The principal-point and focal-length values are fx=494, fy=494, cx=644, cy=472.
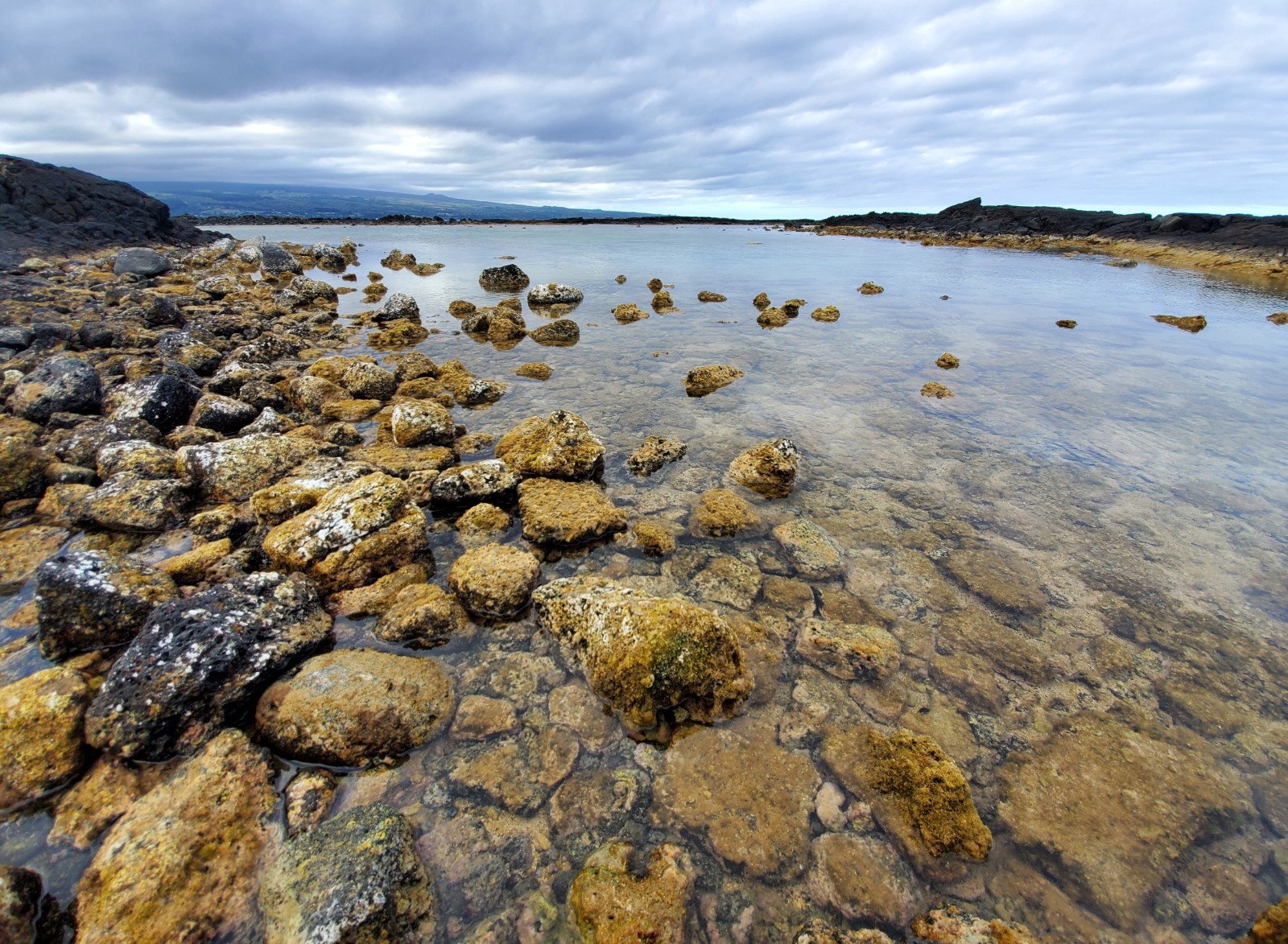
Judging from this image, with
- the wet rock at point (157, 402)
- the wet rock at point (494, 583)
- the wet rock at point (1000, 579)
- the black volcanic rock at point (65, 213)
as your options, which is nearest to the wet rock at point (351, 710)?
the wet rock at point (494, 583)

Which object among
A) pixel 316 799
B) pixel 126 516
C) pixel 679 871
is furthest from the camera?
pixel 126 516

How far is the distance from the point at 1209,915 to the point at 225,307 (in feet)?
94.5

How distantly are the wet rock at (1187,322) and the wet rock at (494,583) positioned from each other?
32236 mm

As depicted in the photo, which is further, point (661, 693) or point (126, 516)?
point (126, 516)

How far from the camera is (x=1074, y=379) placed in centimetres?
1533

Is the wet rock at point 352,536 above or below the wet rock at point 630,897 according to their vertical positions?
above

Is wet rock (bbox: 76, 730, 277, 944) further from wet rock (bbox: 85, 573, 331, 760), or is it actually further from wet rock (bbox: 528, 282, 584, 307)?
wet rock (bbox: 528, 282, 584, 307)

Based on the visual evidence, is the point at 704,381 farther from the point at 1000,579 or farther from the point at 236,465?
the point at 236,465

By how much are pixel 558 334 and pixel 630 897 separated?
18123 mm

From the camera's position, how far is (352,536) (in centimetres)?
608

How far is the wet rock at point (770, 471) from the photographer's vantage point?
27.8ft

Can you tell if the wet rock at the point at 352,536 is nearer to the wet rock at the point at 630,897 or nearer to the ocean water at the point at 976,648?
the ocean water at the point at 976,648

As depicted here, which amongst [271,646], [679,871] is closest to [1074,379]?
[679,871]

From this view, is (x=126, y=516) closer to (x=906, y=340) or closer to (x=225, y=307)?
(x=225, y=307)
